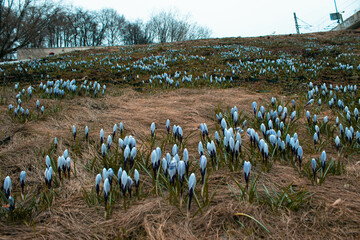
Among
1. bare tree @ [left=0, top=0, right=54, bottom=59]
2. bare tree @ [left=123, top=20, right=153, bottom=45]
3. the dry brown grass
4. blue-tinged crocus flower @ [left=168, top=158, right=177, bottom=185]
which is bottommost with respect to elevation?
the dry brown grass

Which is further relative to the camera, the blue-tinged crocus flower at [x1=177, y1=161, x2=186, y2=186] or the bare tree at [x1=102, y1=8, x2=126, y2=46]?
the bare tree at [x1=102, y1=8, x2=126, y2=46]

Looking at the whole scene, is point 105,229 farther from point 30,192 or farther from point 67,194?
point 30,192

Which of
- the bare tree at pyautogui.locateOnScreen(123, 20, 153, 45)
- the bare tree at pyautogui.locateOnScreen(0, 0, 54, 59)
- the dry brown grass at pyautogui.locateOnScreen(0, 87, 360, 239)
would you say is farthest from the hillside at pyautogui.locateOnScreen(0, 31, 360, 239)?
the bare tree at pyautogui.locateOnScreen(123, 20, 153, 45)

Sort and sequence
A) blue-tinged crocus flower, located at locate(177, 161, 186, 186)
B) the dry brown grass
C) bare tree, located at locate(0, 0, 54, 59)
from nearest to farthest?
the dry brown grass → blue-tinged crocus flower, located at locate(177, 161, 186, 186) → bare tree, located at locate(0, 0, 54, 59)

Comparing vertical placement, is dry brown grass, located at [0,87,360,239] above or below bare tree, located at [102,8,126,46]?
below

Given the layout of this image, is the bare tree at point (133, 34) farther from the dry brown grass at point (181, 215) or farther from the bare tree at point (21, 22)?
the dry brown grass at point (181, 215)

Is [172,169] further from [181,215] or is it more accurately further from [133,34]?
[133,34]

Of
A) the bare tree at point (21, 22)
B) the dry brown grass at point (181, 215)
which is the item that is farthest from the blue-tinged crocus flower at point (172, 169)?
the bare tree at point (21, 22)

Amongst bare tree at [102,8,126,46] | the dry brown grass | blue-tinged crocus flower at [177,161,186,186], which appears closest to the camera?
the dry brown grass

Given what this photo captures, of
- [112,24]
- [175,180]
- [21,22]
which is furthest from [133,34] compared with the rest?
[175,180]

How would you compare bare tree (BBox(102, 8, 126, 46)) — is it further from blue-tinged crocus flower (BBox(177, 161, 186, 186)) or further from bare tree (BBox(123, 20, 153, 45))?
blue-tinged crocus flower (BBox(177, 161, 186, 186))

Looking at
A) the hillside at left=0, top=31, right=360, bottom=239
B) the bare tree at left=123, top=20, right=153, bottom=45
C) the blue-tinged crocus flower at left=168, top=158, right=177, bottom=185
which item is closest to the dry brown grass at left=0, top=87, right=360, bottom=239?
the hillside at left=0, top=31, right=360, bottom=239

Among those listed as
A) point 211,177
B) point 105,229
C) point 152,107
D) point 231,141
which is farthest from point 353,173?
point 152,107

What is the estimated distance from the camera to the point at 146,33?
209ft
